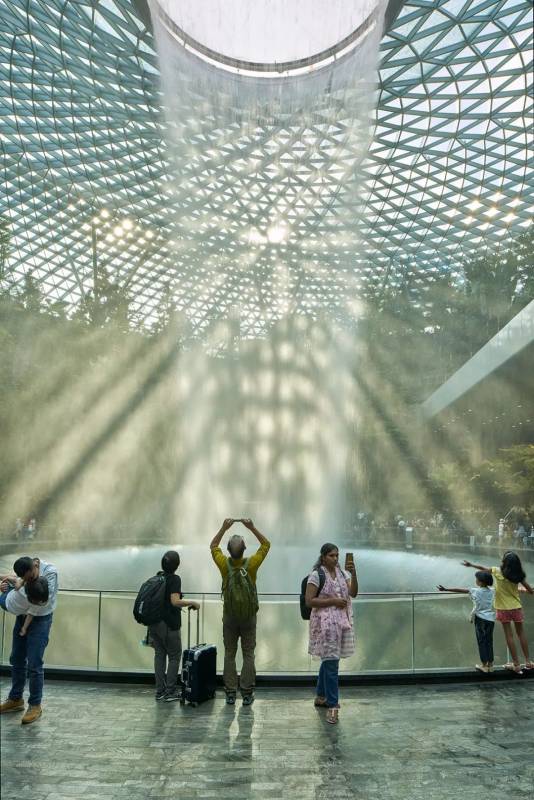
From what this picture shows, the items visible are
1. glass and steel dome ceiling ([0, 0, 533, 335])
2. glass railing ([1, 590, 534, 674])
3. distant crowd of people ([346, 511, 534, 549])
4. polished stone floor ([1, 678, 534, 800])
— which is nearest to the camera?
polished stone floor ([1, 678, 534, 800])

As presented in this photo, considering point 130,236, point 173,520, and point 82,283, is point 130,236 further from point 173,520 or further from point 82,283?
point 173,520

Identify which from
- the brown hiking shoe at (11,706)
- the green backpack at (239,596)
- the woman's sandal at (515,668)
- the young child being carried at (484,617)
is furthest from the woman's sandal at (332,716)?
the brown hiking shoe at (11,706)

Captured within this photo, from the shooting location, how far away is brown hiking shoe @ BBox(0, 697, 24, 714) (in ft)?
19.7

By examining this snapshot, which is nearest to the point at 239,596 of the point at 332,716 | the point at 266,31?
the point at 332,716

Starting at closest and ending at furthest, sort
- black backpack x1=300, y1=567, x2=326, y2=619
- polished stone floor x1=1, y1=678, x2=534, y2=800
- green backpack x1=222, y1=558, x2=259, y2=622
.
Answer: polished stone floor x1=1, y1=678, x2=534, y2=800
black backpack x1=300, y1=567, x2=326, y2=619
green backpack x1=222, y1=558, x2=259, y2=622

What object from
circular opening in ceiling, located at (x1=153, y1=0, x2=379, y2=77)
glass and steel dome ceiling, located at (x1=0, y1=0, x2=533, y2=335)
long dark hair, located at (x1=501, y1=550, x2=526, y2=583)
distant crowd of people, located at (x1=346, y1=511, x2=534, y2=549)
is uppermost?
circular opening in ceiling, located at (x1=153, y1=0, x2=379, y2=77)

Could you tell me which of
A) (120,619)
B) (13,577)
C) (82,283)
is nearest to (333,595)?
(13,577)

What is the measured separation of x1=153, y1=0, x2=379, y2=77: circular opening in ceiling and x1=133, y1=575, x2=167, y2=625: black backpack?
27879 millimetres

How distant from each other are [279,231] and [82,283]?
16651 millimetres

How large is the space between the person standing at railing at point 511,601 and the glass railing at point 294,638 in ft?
2.06

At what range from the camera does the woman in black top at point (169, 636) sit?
21.6 ft

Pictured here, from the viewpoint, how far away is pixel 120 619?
30.6 feet

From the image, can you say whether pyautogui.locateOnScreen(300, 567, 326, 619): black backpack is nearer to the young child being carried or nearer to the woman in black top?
the woman in black top

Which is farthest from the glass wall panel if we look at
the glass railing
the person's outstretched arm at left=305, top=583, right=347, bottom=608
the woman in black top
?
the person's outstretched arm at left=305, top=583, right=347, bottom=608
